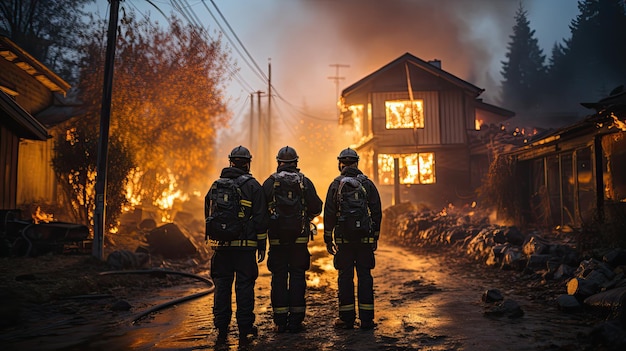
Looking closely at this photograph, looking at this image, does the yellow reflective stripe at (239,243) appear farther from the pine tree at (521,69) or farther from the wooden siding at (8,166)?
the pine tree at (521,69)

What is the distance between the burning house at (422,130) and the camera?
24.8 meters

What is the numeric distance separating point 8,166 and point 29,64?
18.8 ft

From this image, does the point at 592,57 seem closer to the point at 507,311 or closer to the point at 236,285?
the point at 507,311

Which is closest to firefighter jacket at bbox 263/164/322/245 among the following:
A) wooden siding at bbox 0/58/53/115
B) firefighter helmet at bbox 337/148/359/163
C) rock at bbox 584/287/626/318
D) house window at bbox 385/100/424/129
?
firefighter helmet at bbox 337/148/359/163

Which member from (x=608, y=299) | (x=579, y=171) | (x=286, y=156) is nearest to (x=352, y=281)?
(x=286, y=156)

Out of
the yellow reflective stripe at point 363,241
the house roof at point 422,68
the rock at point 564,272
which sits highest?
the house roof at point 422,68

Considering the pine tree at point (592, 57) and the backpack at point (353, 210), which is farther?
the pine tree at point (592, 57)

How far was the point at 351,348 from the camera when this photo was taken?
4844 mm

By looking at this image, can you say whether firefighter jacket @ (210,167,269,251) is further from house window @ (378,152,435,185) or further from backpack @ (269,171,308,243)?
house window @ (378,152,435,185)

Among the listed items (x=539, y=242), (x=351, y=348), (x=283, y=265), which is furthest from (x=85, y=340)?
(x=539, y=242)

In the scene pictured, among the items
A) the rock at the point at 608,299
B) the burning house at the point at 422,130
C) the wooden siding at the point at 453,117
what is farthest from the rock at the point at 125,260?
the wooden siding at the point at 453,117

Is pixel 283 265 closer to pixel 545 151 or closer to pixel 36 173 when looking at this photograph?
pixel 545 151

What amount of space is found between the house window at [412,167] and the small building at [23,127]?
15993 millimetres

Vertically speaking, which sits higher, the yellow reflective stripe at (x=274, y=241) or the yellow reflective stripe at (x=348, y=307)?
the yellow reflective stripe at (x=274, y=241)
